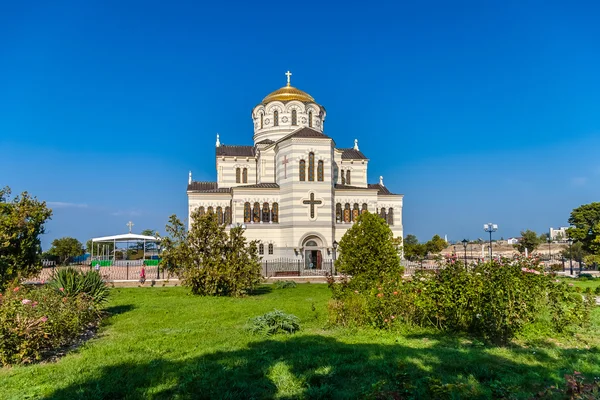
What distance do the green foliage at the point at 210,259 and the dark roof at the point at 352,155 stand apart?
23.5 m

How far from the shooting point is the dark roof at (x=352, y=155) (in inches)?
1502

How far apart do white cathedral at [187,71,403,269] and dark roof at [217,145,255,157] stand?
40 cm

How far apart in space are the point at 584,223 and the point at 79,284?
38827 mm

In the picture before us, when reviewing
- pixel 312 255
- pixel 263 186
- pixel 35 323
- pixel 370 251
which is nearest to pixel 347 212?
pixel 312 255

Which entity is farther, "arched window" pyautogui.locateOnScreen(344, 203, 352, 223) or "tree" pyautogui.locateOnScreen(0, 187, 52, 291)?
"arched window" pyautogui.locateOnScreen(344, 203, 352, 223)

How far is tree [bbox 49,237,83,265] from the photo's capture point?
46.9 m

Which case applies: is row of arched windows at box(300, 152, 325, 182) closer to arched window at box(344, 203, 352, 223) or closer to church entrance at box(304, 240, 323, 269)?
arched window at box(344, 203, 352, 223)

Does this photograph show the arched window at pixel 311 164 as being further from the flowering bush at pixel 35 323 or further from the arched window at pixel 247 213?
the flowering bush at pixel 35 323

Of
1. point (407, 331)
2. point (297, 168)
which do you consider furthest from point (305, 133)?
point (407, 331)

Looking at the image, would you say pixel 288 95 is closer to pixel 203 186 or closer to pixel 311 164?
pixel 311 164

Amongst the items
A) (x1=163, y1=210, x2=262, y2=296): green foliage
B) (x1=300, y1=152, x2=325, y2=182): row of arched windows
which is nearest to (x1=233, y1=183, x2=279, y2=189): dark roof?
(x1=300, y1=152, x2=325, y2=182): row of arched windows

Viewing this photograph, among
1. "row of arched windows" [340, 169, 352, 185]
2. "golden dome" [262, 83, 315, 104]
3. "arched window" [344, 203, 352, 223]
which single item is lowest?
"arched window" [344, 203, 352, 223]

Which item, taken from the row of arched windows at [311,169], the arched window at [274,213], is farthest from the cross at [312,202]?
the arched window at [274,213]

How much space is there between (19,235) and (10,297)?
5.29 m
